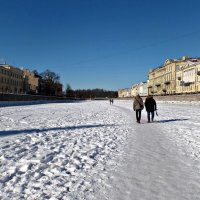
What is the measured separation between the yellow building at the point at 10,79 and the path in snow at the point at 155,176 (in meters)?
96.2

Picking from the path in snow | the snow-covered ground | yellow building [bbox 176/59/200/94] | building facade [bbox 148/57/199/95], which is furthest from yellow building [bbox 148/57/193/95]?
the path in snow

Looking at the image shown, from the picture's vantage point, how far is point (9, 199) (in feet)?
15.2

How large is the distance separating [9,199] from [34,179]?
1043 mm

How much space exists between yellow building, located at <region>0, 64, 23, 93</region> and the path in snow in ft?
316

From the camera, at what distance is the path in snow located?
4926mm

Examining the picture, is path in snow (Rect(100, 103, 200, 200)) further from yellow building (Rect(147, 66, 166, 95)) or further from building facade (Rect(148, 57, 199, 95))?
yellow building (Rect(147, 66, 166, 95))

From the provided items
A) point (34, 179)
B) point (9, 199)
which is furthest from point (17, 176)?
point (9, 199)

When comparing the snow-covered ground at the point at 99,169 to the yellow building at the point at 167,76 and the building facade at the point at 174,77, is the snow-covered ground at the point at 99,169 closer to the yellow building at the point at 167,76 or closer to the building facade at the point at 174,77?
the building facade at the point at 174,77

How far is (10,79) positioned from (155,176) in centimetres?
10728

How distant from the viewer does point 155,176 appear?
5.90 metres

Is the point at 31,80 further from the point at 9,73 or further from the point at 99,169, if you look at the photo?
the point at 99,169

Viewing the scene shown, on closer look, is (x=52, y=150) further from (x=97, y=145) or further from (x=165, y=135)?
(x=165, y=135)

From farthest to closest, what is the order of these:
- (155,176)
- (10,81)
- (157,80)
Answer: (157,80), (10,81), (155,176)

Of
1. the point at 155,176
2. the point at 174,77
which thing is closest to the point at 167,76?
the point at 174,77
